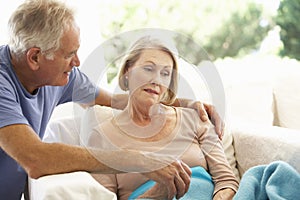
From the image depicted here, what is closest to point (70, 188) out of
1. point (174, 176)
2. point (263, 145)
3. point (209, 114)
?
point (174, 176)

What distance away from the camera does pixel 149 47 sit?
1.49 meters

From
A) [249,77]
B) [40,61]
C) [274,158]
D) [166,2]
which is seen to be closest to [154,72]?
[40,61]

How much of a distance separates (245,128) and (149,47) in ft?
2.02

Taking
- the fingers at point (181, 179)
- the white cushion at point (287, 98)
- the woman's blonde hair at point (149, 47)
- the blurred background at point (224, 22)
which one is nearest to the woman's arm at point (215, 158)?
the woman's blonde hair at point (149, 47)

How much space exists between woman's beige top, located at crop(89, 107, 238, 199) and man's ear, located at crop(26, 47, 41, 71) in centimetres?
29

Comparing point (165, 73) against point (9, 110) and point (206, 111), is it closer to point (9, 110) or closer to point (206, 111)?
point (206, 111)

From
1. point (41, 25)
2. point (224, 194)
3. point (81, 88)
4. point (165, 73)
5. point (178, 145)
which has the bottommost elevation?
point (224, 194)

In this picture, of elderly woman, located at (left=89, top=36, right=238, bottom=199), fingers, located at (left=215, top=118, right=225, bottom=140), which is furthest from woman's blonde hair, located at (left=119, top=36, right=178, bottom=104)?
fingers, located at (left=215, top=118, right=225, bottom=140)

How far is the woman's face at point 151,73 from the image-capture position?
4.78ft

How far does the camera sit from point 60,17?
1.48 meters

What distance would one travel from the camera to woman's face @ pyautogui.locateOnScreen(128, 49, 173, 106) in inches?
57.4

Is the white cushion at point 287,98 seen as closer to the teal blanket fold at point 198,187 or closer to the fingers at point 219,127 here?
the fingers at point 219,127

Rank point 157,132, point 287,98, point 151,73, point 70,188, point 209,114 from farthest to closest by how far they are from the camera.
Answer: point 287,98 → point 209,114 → point 157,132 → point 151,73 → point 70,188

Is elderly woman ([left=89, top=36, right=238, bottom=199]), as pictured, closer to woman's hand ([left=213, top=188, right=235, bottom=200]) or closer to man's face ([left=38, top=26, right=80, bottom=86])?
woman's hand ([left=213, top=188, right=235, bottom=200])
